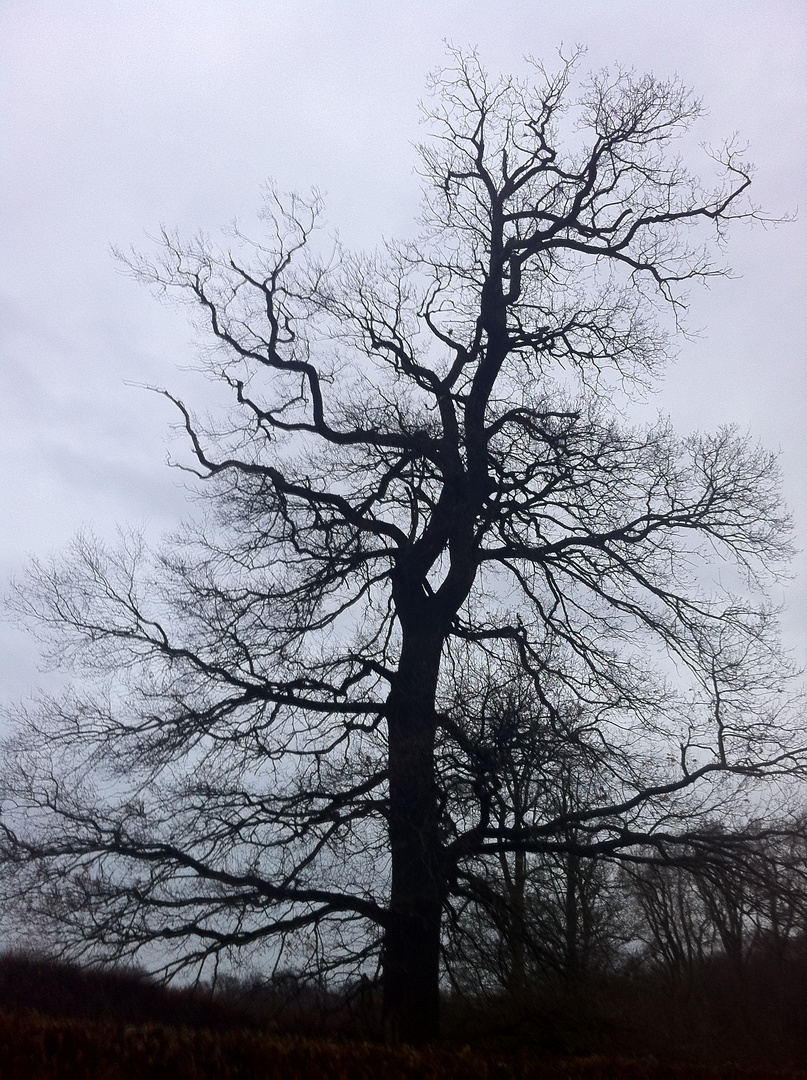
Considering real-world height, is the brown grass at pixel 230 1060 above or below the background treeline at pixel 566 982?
below

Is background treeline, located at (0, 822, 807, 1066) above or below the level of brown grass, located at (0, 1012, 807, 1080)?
above

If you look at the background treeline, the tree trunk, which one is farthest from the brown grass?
the tree trunk

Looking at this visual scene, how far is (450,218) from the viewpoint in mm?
15297

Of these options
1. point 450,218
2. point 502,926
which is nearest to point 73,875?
point 502,926

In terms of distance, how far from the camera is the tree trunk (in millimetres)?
10398

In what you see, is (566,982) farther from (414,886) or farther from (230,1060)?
(230,1060)

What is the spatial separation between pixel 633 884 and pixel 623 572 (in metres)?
Result: 4.02

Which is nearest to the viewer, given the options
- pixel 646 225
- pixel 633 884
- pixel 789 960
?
pixel 633 884

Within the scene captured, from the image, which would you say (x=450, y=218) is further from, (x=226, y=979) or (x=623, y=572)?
(x=226, y=979)

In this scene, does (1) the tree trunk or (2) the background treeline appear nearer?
(2) the background treeline

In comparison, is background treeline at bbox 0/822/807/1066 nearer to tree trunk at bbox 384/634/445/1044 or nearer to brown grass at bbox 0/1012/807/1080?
tree trunk at bbox 384/634/445/1044

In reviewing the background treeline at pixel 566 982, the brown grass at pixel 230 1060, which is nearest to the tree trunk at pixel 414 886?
the background treeline at pixel 566 982

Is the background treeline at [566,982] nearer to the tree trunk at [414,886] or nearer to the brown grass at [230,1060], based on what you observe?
the tree trunk at [414,886]

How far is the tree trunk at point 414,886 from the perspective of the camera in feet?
34.1
